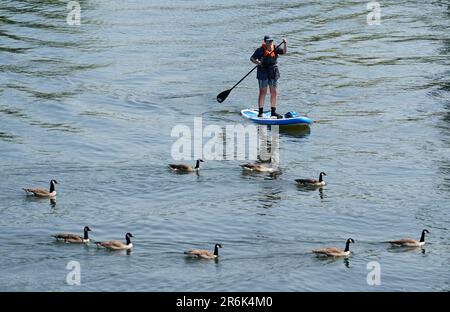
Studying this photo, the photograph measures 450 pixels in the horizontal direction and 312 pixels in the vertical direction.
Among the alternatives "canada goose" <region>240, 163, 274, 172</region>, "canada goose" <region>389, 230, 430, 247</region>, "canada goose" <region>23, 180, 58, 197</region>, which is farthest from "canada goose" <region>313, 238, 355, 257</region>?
"canada goose" <region>23, 180, 58, 197</region>

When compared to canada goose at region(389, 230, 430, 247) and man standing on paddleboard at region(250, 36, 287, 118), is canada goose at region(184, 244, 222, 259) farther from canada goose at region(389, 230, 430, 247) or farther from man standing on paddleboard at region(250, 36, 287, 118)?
man standing on paddleboard at region(250, 36, 287, 118)

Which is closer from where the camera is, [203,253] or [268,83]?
[203,253]

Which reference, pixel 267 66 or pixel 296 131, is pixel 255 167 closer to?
pixel 296 131

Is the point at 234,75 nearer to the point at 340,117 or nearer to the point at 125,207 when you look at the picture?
the point at 340,117

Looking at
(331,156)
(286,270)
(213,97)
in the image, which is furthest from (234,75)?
(286,270)

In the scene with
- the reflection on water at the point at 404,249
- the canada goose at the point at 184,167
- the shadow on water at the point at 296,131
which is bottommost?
the reflection on water at the point at 404,249

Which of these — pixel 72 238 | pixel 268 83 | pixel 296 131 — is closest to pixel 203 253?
pixel 72 238

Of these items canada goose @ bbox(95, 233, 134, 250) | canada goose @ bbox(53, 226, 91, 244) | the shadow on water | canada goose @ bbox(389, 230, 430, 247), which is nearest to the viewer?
canada goose @ bbox(95, 233, 134, 250)

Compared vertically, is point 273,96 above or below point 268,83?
below

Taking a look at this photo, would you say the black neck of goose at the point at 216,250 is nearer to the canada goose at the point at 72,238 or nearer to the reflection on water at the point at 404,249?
the canada goose at the point at 72,238

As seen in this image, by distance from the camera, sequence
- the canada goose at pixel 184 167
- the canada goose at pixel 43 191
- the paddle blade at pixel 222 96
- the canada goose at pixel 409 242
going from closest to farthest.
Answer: the canada goose at pixel 409 242, the canada goose at pixel 43 191, the canada goose at pixel 184 167, the paddle blade at pixel 222 96

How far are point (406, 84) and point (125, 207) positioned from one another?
18498 millimetres

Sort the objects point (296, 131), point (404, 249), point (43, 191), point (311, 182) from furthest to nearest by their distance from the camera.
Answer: point (296, 131) → point (311, 182) → point (43, 191) → point (404, 249)

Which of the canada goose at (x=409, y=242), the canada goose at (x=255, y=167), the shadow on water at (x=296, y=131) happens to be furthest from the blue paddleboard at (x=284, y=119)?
the canada goose at (x=409, y=242)
